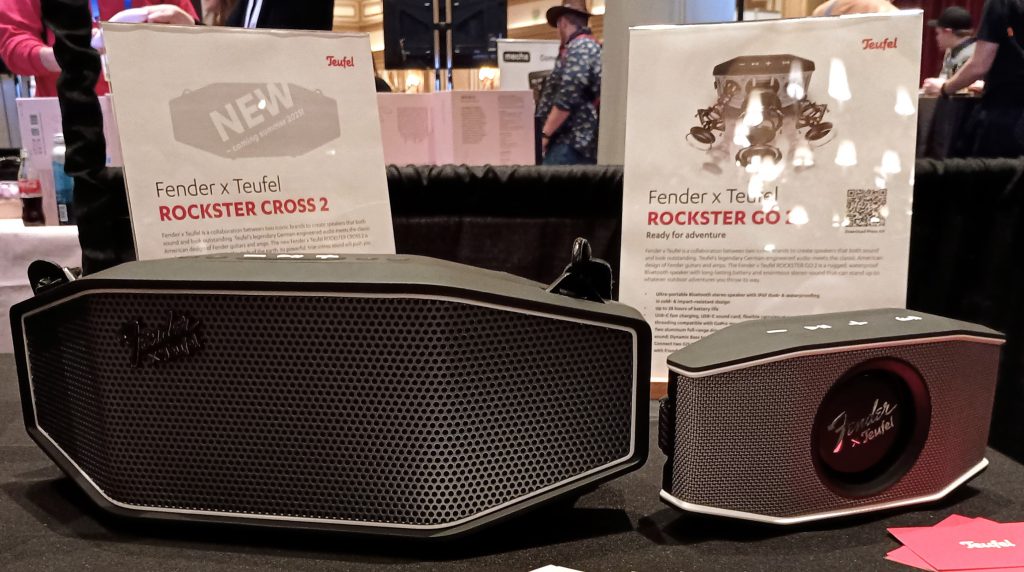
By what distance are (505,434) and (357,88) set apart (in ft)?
1.27

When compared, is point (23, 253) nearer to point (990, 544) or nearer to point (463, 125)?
point (463, 125)

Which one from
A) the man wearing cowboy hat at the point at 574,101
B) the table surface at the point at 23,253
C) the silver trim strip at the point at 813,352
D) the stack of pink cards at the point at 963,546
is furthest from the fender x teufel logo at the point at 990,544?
the man wearing cowboy hat at the point at 574,101

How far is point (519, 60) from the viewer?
8.49 ft

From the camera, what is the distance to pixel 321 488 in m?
0.45

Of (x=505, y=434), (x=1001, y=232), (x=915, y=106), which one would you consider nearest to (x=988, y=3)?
(x=1001, y=232)

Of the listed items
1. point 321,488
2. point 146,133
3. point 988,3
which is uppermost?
point 988,3

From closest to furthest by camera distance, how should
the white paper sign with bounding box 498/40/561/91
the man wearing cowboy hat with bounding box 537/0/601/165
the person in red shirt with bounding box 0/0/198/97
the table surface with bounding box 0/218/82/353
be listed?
the table surface with bounding box 0/218/82/353, the person in red shirt with bounding box 0/0/198/97, the man wearing cowboy hat with bounding box 537/0/601/165, the white paper sign with bounding box 498/40/561/91

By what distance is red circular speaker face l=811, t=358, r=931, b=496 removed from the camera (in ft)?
1.54

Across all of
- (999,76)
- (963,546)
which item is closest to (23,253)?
(963,546)

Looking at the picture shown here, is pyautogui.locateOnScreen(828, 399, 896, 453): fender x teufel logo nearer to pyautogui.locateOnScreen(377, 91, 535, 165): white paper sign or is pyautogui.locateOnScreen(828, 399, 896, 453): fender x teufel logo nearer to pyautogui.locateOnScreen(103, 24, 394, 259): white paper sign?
pyautogui.locateOnScreen(103, 24, 394, 259): white paper sign

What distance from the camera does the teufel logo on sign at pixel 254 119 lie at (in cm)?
62

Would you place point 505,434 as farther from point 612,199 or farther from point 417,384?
point 612,199

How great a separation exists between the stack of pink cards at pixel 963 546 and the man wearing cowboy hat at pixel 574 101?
1609 millimetres

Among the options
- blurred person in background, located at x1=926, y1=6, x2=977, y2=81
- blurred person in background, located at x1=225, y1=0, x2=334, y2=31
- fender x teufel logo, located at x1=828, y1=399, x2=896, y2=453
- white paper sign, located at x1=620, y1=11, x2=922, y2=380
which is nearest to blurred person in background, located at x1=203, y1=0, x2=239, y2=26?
blurred person in background, located at x1=225, y1=0, x2=334, y2=31
